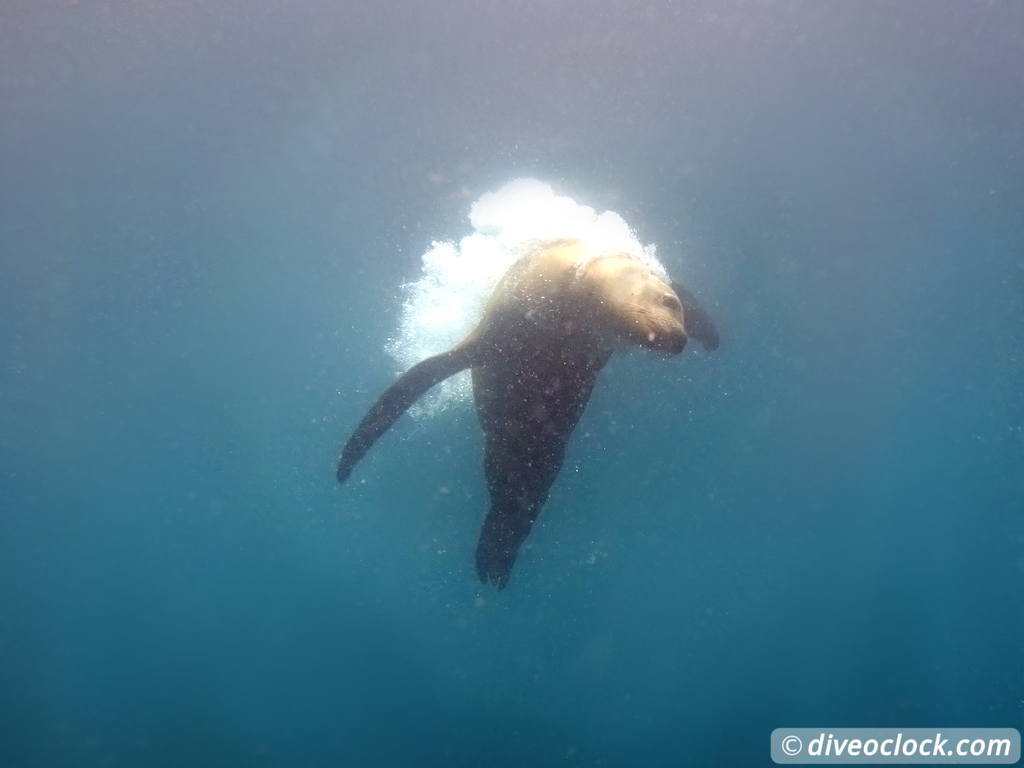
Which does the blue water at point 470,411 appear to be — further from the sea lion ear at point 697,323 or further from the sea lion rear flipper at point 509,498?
the sea lion rear flipper at point 509,498

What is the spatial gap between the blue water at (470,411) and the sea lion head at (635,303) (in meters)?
9.91

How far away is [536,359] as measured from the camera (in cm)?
589

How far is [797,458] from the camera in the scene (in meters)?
23.0

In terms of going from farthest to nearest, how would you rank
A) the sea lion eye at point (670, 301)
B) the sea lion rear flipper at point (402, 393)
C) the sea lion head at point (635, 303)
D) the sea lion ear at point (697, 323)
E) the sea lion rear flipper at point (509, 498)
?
the sea lion ear at point (697, 323)
the sea lion rear flipper at point (402, 393)
the sea lion rear flipper at point (509, 498)
the sea lion eye at point (670, 301)
the sea lion head at point (635, 303)

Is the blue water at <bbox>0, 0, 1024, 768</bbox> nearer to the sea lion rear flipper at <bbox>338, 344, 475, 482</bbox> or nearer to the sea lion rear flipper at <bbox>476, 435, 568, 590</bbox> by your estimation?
the sea lion rear flipper at <bbox>476, 435, 568, 590</bbox>

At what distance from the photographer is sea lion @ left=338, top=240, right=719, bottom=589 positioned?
466 centimetres

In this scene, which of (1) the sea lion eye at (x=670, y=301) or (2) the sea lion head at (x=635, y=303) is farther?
(1) the sea lion eye at (x=670, y=301)

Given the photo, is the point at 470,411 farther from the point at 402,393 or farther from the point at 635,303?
the point at 635,303

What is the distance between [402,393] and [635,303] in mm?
3831

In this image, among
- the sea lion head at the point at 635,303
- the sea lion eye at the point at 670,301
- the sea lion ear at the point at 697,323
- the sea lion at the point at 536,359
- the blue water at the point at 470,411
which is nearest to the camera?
the sea lion head at the point at 635,303

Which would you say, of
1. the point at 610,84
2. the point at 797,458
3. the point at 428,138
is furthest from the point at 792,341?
the point at 428,138

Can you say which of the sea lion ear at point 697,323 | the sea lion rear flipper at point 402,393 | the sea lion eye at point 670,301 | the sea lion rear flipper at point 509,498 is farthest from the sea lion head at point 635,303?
the sea lion ear at point 697,323

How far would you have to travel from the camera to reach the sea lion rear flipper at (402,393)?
6.84 m

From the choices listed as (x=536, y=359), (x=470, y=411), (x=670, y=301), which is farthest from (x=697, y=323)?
(x=470, y=411)
